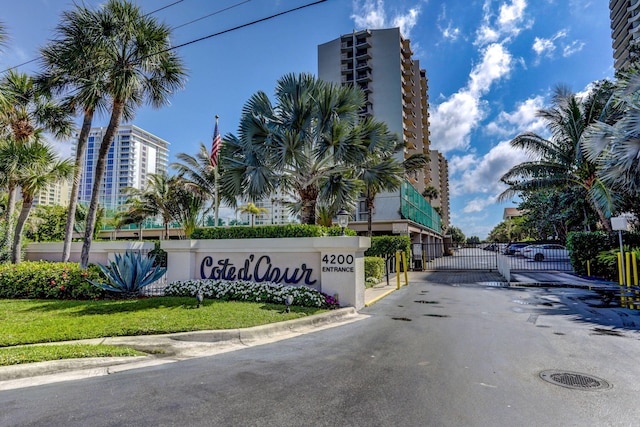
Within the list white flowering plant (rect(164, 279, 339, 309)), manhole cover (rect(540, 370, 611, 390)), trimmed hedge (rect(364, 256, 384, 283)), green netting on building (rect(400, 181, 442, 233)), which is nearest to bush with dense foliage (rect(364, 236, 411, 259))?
trimmed hedge (rect(364, 256, 384, 283))

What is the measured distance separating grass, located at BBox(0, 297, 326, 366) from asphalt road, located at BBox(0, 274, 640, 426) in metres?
1.06

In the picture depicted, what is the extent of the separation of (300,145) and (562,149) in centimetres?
1504

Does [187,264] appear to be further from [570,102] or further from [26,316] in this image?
[570,102]

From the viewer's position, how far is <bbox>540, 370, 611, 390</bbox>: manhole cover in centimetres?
407

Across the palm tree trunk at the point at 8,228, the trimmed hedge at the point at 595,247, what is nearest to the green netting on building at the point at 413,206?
the trimmed hedge at the point at 595,247

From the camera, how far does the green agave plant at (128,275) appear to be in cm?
974

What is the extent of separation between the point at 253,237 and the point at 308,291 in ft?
8.92

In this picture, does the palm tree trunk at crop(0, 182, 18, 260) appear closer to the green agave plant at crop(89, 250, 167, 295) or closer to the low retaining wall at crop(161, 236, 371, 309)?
the green agave plant at crop(89, 250, 167, 295)

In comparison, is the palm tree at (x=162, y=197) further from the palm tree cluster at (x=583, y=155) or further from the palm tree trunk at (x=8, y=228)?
the palm tree cluster at (x=583, y=155)

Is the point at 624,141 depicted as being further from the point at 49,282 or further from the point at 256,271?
the point at 49,282

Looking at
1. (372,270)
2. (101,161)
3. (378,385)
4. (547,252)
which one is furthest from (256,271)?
(547,252)

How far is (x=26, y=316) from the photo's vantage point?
7648 millimetres

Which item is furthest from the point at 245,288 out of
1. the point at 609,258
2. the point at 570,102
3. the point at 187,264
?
the point at 570,102

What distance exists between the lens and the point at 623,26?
223 ft
